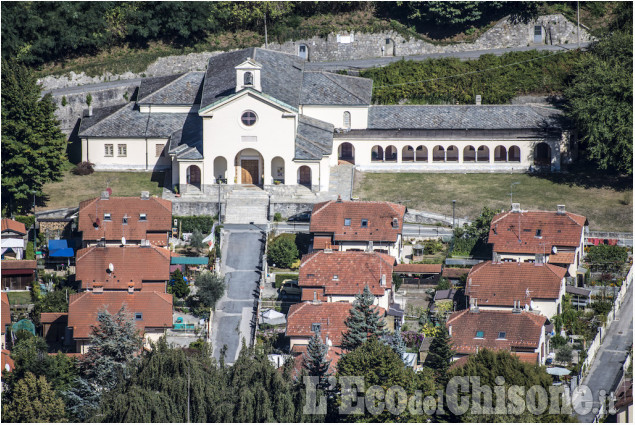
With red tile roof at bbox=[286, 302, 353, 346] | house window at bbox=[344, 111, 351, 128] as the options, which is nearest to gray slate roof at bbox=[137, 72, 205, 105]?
house window at bbox=[344, 111, 351, 128]

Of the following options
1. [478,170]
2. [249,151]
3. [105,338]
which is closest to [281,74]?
[249,151]

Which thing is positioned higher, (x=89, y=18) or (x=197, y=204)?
(x=89, y=18)

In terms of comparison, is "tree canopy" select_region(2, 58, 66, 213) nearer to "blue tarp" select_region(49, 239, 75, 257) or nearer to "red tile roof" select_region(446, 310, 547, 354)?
"blue tarp" select_region(49, 239, 75, 257)

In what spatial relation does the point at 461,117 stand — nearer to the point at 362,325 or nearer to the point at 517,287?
the point at 517,287

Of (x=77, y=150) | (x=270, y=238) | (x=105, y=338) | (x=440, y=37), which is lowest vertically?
(x=105, y=338)

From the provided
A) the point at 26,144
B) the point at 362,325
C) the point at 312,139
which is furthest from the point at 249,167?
the point at 362,325

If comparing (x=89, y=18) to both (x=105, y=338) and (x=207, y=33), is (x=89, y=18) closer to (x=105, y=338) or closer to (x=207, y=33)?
(x=207, y=33)
